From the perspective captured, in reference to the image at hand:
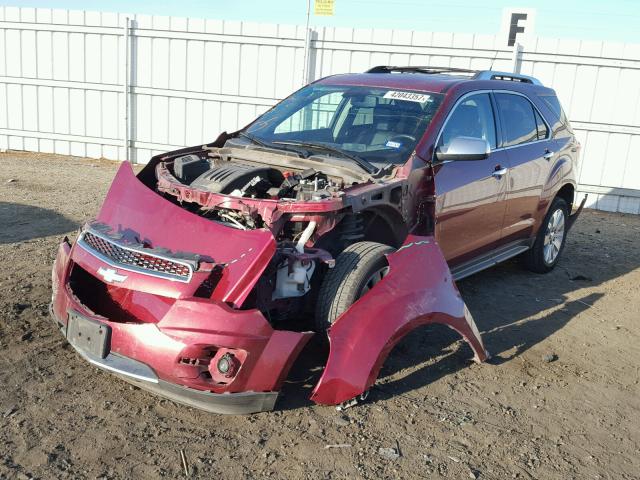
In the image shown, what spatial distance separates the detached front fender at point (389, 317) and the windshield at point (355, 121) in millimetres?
955

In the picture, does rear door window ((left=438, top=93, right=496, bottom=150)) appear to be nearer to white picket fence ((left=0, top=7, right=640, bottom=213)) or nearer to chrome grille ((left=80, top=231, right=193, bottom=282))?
chrome grille ((left=80, top=231, right=193, bottom=282))

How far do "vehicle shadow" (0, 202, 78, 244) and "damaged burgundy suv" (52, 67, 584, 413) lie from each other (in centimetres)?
266

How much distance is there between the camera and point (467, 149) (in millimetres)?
4508

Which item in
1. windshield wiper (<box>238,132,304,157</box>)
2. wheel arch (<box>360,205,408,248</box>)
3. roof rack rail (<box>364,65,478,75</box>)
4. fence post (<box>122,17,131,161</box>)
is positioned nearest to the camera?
wheel arch (<box>360,205,408,248</box>)

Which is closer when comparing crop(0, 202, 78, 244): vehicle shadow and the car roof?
the car roof

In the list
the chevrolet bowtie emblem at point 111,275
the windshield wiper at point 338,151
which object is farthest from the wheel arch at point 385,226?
the chevrolet bowtie emblem at point 111,275

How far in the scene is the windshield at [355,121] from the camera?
474 cm

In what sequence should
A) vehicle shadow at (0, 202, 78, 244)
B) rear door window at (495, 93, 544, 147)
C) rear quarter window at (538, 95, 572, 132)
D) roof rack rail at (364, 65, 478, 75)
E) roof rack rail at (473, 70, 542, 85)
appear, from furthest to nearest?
1. vehicle shadow at (0, 202, 78, 244)
2. rear quarter window at (538, 95, 572, 132)
3. roof rack rail at (364, 65, 478, 75)
4. roof rack rail at (473, 70, 542, 85)
5. rear door window at (495, 93, 544, 147)

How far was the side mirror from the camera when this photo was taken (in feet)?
14.8

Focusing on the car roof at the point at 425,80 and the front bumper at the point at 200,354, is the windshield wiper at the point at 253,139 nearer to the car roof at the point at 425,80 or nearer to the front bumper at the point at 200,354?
the car roof at the point at 425,80

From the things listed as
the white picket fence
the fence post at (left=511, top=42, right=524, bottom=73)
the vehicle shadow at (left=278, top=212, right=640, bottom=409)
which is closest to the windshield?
the vehicle shadow at (left=278, top=212, right=640, bottom=409)

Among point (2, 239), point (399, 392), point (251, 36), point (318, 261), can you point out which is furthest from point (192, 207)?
point (251, 36)

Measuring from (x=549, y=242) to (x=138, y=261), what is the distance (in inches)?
183

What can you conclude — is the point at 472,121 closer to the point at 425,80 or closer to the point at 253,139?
the point at 425,80
